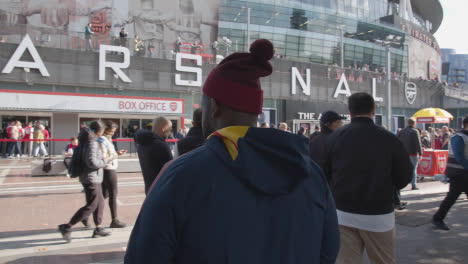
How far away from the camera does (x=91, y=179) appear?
17.5ft

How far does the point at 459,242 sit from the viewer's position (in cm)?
507

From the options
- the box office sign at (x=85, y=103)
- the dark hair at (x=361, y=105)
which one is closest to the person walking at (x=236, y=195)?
the dark hair at (x=361, y=105)

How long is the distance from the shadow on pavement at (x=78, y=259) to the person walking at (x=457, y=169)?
5.09m

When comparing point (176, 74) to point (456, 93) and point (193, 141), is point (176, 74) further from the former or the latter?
point (456, 93)

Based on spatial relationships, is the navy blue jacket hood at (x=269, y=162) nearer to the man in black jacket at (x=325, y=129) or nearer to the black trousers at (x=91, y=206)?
the man in black jacket at (x=325, y=129)

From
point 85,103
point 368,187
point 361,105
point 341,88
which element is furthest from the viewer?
point 341,88

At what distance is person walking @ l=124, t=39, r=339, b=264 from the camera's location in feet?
3.42

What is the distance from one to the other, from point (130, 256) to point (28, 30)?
76.2 ft

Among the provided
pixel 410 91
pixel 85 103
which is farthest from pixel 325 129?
pixel 410 91

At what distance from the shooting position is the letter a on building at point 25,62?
1961 cm

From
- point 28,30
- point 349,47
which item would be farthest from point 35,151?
point 349,47

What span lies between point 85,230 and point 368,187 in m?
4.92

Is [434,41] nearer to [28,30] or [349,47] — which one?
[349,47]

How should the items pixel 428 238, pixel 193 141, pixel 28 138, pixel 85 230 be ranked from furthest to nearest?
1. pixel 28 138
2. pixel 85 230
3. pixel 428 238
4. pixel 193 141
